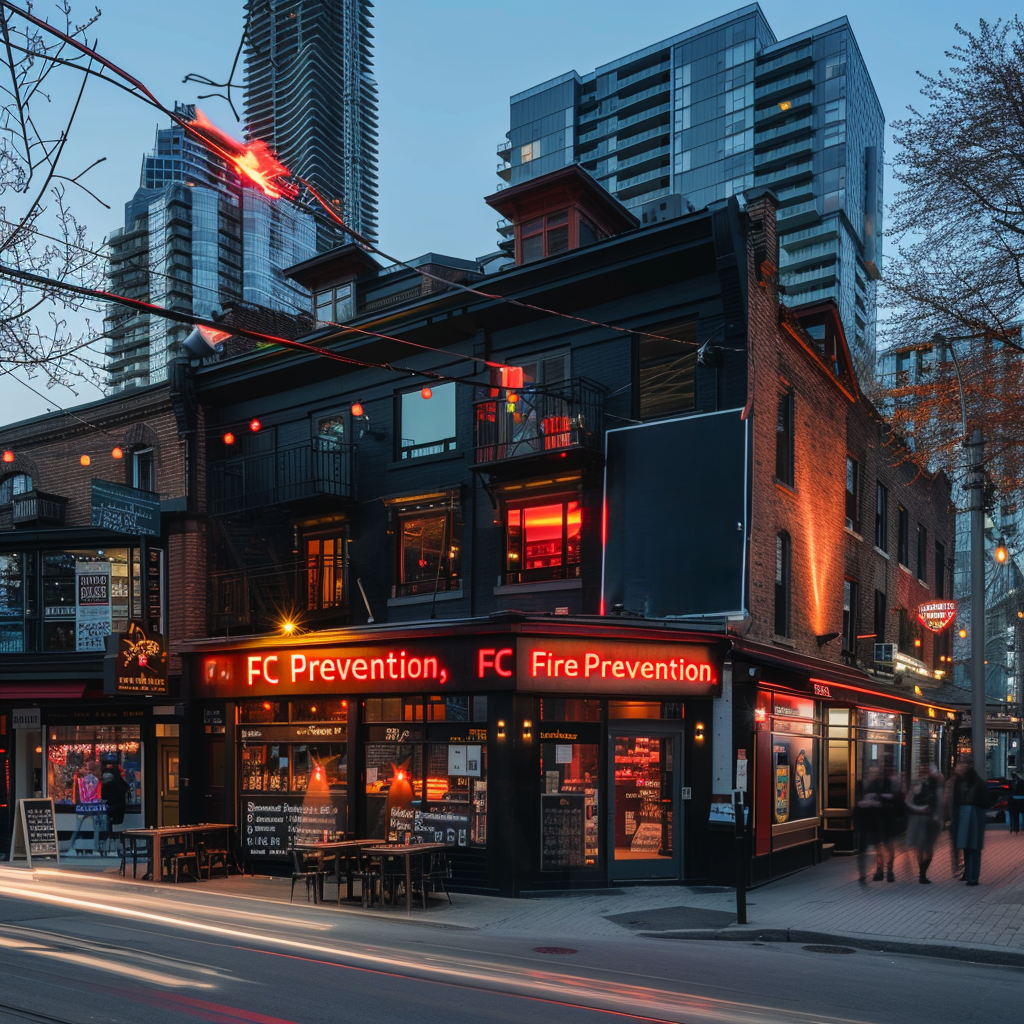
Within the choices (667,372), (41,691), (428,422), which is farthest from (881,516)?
(41,691)

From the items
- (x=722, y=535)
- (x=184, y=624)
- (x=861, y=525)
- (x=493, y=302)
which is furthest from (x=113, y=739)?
(x=861, y=525)

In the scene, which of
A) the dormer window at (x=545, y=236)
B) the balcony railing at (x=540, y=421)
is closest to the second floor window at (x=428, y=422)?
the balcony railing at (x=540, y=421)

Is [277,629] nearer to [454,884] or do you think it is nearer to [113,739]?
[113,739]

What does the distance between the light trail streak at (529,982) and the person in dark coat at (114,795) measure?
881cm

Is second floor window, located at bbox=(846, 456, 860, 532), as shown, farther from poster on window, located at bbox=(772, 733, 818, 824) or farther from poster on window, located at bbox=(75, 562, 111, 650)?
poster on window, located at bbox=(75, 562, 111, 650)

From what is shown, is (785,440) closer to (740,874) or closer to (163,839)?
(740,874)

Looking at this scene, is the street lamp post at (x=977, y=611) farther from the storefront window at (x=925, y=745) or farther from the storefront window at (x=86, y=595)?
the storefront window at (x=86, y=595)

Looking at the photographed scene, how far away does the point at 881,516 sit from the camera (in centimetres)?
2766

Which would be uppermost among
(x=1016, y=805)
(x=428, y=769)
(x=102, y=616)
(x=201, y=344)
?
(x=201, y=344)

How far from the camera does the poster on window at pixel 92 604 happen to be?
23.3m

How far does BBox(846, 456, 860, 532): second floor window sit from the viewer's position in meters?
24.7

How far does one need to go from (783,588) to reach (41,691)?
15408 mm

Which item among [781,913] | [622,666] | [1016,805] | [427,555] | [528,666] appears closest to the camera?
[781,913]

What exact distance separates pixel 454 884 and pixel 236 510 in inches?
375
